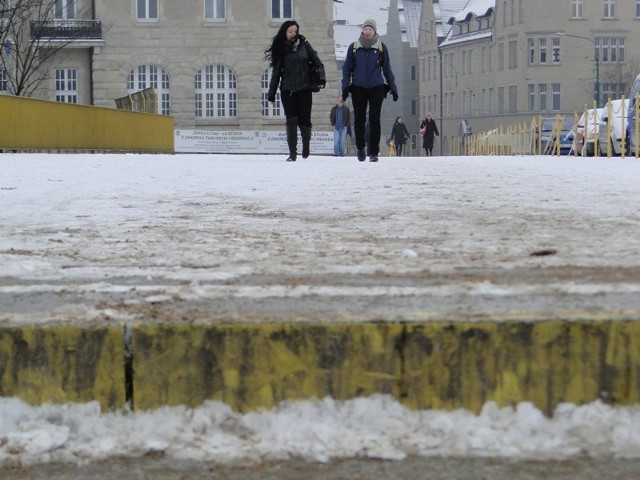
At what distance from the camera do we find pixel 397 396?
3084 millimetres

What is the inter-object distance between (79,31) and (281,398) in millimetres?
49955

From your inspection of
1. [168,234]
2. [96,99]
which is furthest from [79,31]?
[168,234]

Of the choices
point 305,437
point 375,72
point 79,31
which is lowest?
point 305,437

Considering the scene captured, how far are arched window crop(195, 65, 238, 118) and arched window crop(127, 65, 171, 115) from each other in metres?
1.18

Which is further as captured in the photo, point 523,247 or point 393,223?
point 393,223

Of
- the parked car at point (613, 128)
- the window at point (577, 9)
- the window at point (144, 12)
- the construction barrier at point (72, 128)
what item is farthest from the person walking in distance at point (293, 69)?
the window at point (577, 9)

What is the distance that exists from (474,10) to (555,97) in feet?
45.0

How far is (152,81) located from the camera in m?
52.6

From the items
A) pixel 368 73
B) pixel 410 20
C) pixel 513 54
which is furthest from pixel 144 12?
pixel 410 20

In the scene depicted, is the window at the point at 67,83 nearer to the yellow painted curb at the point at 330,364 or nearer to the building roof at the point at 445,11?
the yellow painted curb at the point at 330,364

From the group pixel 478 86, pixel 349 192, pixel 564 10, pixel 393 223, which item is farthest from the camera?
pixel 478 86

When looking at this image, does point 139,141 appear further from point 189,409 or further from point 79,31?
point 189,409

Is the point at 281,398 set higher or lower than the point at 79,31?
lower

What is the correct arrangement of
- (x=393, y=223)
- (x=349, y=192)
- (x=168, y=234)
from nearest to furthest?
(x=168, y=234)
(x=393, y=223)
(x=349, y=192)
